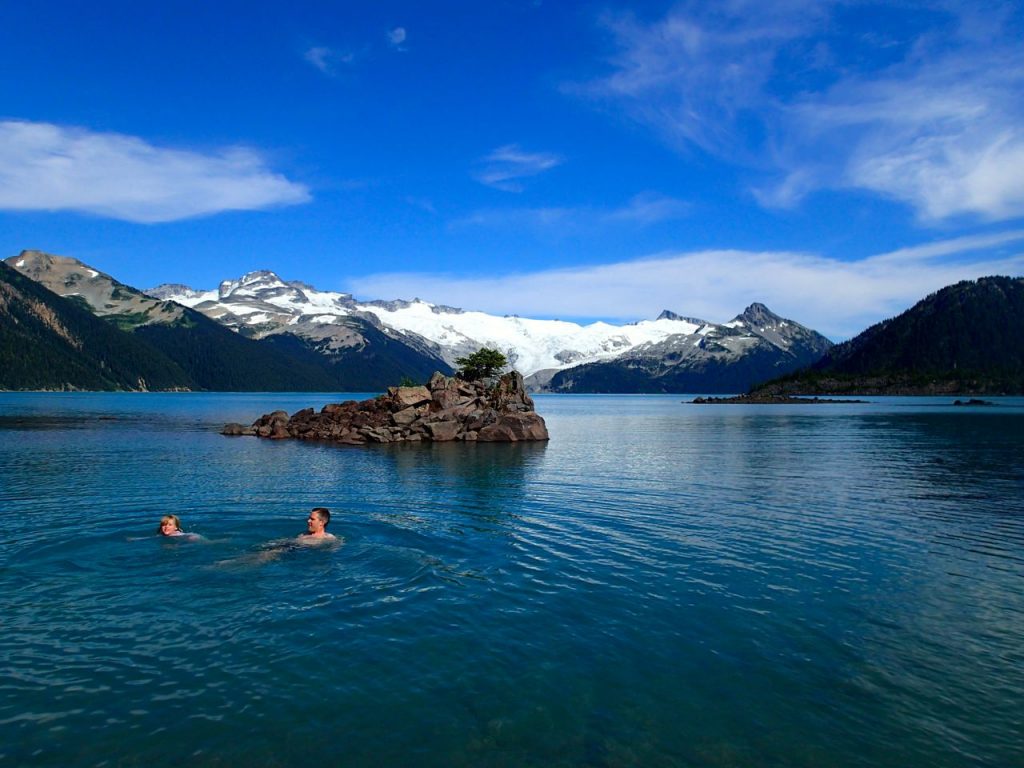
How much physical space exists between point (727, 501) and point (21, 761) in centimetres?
3688

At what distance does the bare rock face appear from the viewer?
308 feet

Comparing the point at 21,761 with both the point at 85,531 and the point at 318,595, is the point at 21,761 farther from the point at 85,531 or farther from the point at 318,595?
the point at 85,531

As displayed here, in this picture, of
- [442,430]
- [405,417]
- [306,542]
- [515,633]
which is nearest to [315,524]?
[306,542]

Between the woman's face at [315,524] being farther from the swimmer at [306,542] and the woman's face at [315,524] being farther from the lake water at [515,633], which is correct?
the lake water at [515,633]

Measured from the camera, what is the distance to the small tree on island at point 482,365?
117000 millimetres

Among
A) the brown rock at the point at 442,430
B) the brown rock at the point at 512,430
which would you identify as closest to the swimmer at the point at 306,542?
the brown rock at the point at 442,430

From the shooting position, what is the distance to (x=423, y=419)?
9625cm

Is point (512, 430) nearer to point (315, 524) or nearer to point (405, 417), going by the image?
point (405, 417)

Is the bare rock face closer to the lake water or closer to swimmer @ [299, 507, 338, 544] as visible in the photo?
the lake water

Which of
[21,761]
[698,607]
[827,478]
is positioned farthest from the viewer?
[827,478]

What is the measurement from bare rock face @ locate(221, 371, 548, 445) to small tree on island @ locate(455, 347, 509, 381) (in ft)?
23.1

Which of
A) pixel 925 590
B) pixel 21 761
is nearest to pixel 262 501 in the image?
pixel 21 761

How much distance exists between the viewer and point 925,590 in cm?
2189

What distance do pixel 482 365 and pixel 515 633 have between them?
101 metres
